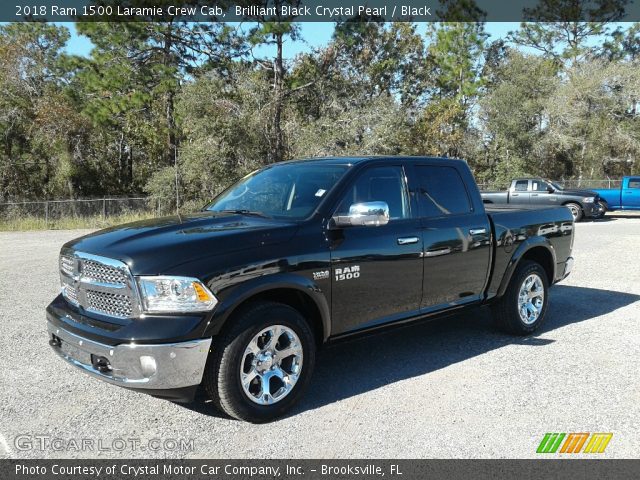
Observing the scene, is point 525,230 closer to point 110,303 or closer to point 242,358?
point 242,358

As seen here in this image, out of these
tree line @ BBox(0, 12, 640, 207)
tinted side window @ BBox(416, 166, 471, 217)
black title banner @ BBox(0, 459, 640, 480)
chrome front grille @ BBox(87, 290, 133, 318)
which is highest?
tree line @ BBox(0, 12, 640, 207)

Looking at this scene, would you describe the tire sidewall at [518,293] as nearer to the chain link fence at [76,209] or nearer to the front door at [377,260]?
Answer: the front door at [377,260]

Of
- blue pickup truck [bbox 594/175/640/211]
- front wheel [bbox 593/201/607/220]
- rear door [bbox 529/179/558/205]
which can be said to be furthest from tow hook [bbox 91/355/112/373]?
blue pickup truck [bbox 594/175/640/211]

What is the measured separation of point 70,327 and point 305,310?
5.51 feet

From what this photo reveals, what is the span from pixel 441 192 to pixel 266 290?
7.42 ft

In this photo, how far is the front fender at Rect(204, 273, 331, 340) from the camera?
368 cm

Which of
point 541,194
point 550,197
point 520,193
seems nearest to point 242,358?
point 520,193

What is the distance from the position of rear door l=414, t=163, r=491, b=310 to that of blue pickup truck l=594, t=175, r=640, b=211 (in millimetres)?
20057

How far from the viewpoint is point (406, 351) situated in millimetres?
5594

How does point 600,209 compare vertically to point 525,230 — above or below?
below

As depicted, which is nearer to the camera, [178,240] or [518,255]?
[178,240]

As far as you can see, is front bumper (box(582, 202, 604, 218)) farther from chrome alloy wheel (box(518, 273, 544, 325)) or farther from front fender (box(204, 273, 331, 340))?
front fender (box(204, 273, 331, 340))

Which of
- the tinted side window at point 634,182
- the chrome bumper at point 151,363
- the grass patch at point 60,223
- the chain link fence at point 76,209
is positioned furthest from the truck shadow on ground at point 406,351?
the chain link fence at point 76,209

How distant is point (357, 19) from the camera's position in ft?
111
